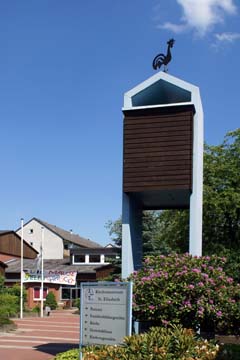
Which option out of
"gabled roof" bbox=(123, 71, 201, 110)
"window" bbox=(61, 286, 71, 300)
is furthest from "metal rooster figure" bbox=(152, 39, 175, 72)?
"window" bbox=(61, 286, 71, 300)

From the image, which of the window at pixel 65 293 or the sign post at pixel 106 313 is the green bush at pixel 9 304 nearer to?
the window at pixel 65 293

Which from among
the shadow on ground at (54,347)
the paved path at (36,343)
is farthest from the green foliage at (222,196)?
the shadow on ground at (54,347)

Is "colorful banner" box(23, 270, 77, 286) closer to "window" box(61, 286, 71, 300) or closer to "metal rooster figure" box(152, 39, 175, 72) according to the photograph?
"window" box(61, 286, 71, 300)

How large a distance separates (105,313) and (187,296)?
289 centimetres

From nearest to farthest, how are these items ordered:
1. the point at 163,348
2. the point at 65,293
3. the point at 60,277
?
1. the point at 163,348
2. the point at 60,277
3. the point at 65,293

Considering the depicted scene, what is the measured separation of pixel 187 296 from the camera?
482 inches

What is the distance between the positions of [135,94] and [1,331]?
566 inches

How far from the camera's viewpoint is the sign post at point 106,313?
377 inches

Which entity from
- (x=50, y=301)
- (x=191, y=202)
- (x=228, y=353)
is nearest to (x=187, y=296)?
(x=228, y=353)

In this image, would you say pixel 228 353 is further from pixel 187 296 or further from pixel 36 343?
pixel 36 343

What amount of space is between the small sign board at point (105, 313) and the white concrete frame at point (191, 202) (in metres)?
5.34

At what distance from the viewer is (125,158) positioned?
52.3 ft

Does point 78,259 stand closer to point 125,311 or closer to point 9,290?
point 9,290

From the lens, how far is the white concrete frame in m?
15.4
